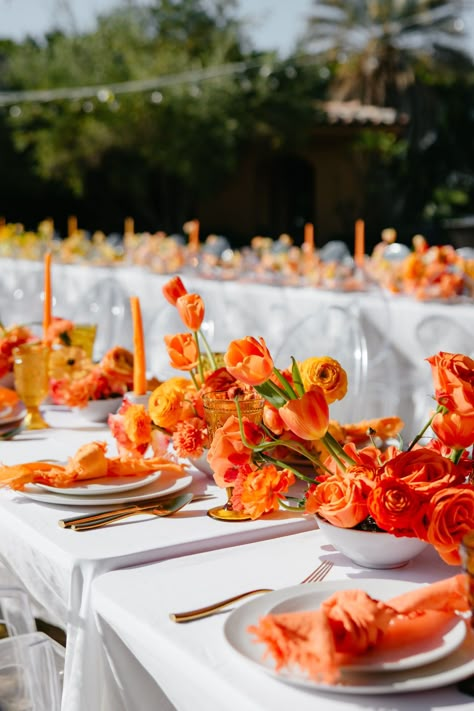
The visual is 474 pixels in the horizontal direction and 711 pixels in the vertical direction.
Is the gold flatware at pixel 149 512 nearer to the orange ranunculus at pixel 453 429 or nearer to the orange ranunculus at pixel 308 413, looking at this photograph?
the orange ranunculus at pixel 308 413

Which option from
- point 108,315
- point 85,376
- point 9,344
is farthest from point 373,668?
point 108,315

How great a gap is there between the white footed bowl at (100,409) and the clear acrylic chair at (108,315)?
160 centimetres

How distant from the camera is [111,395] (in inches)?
104

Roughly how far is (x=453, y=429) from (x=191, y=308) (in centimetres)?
59

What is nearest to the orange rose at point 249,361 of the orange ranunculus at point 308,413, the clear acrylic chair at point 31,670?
the orange ranunculus at point 308,413

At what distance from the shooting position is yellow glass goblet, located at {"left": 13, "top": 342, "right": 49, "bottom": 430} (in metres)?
2.54

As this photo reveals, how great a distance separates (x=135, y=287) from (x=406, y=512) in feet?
17.8

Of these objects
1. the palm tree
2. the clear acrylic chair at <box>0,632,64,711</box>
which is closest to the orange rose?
the clear acrylic chair at <box>0,632,64,711</box>

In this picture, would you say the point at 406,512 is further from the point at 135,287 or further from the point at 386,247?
the point at 135,287

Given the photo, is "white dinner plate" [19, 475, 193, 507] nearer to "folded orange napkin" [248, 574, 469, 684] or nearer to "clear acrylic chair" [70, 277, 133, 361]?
"folded orange napkin" [248, 574, 469, 684]

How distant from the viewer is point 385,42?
931 inches

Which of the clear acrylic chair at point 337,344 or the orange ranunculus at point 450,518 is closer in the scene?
the orange ranunculus at point 450,518

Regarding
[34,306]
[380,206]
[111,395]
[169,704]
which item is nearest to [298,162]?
[380,206]

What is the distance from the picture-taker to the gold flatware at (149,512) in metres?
1.72
